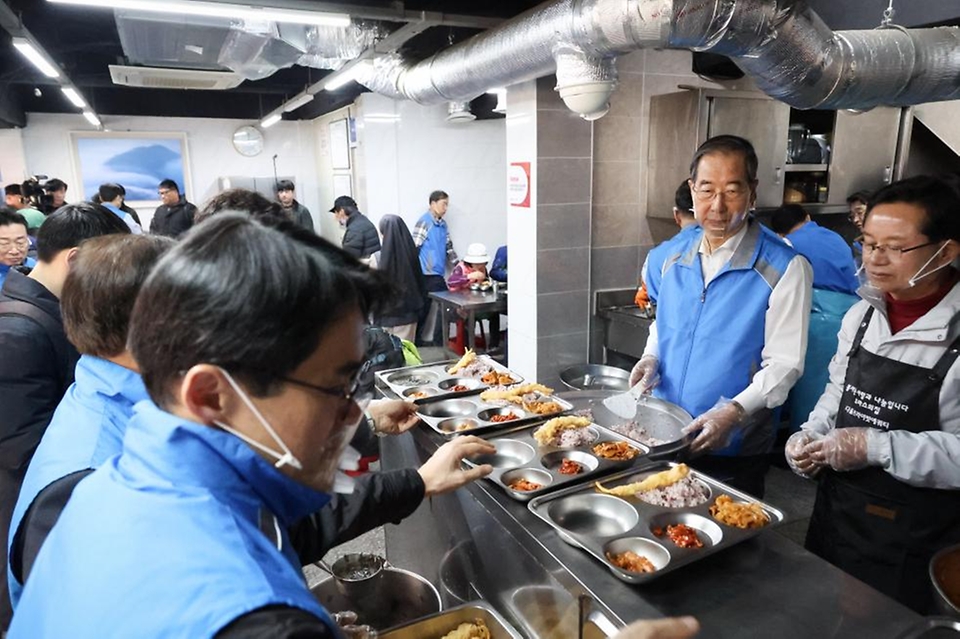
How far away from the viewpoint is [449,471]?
171 centimetres

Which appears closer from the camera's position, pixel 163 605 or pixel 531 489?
pixel 163 605

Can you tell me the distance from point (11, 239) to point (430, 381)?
8.60ft

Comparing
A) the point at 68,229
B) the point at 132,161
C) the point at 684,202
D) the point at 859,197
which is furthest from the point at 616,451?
the point at 132,161

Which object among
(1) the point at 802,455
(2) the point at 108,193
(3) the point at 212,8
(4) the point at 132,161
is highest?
(3) the point at 212,8

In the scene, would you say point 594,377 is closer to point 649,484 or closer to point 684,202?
point 684,202

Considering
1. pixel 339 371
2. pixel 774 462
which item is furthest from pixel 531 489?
pixel 774 462

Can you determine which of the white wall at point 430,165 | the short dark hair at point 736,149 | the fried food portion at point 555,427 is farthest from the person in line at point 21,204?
the short dark hair at point 736,149

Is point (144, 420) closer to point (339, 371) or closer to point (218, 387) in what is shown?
point (218, 387)

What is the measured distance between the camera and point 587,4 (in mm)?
2988

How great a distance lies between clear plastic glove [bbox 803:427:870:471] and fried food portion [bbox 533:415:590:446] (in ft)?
2.45

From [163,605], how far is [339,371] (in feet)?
1.05

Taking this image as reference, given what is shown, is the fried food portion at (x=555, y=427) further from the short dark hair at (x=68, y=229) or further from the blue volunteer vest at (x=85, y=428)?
the short dark hair at (x=68, y=229)

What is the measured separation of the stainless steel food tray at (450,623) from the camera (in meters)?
1.45

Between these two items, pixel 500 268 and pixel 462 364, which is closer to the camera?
pixel 462 364
